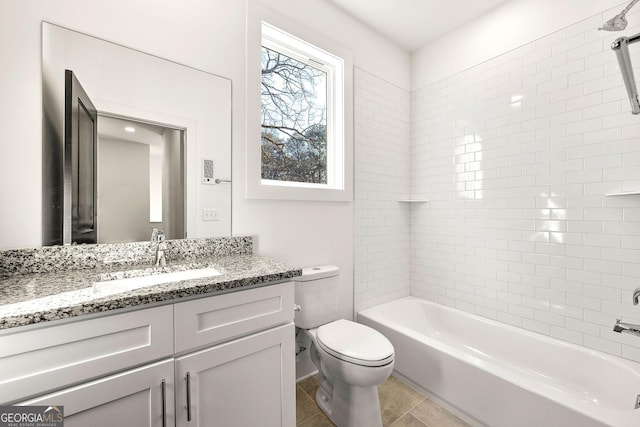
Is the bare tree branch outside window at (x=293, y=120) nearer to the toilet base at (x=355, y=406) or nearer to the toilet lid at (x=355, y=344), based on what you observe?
the toilet lid at (x=355, y=344)

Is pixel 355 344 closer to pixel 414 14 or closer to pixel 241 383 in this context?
pixel 241 383

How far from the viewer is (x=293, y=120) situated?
2049 mm

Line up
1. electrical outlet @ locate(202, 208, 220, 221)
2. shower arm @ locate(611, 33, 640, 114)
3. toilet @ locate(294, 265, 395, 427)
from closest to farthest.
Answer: shower arm @ locate(611, 33, 640, 114) < toilet @ locate(294, 265, 395, 427) < electrical outlet @ locate(202, 208, 220, 221)

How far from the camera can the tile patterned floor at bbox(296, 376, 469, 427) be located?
1571 mm

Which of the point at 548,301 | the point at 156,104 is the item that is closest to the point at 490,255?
the point at 548,301

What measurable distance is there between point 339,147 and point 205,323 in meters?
1.60

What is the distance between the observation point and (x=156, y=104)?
141 cm

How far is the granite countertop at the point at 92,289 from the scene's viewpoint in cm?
71

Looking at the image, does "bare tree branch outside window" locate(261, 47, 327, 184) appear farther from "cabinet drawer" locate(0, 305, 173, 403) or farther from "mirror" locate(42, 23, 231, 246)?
"cabinet drawer" locate(0, 305, 173, 403)

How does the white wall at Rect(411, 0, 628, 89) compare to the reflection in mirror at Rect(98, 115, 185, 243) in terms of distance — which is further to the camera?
the white wall at Rect(411, 0, 628, 89)

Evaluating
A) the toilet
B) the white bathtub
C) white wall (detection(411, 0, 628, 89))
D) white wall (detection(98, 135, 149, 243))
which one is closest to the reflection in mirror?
white wall (detection(98, 135, 149, 243))

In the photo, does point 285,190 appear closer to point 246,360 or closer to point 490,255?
point 246,360

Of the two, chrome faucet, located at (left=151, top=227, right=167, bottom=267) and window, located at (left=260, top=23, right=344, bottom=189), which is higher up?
window, located at (left=260, top=23, right=344, bottom=189)

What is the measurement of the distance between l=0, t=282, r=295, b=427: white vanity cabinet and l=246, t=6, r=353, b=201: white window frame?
2.71 feet
